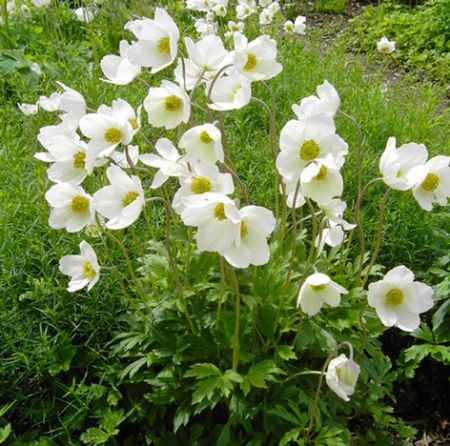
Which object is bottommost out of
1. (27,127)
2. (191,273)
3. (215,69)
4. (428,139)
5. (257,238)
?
(428,139)

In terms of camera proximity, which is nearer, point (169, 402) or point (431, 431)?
point (169, 402)

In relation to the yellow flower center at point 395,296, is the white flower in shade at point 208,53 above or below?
above

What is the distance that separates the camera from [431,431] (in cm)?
246

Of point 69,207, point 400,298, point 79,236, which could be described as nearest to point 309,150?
point 400,298

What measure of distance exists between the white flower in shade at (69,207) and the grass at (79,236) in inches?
21.2

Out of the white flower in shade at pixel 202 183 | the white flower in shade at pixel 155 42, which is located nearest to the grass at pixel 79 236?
the white flower in shade at pixel 155 42

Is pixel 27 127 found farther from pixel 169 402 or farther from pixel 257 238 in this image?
pixel 257 238

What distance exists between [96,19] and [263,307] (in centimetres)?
386

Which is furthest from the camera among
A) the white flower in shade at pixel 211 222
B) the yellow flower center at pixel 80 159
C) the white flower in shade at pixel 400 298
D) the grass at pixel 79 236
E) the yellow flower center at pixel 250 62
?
the grass at pixel 79 236

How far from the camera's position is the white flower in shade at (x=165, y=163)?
163cm

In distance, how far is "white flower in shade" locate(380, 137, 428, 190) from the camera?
1665mm

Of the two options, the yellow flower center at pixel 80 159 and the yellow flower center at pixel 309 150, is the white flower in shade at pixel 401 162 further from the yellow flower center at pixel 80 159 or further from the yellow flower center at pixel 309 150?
the yellow flower center at pixel 80 159

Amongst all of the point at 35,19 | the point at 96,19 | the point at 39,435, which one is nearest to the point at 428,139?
the point at 39,435

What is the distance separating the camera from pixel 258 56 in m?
1.87
